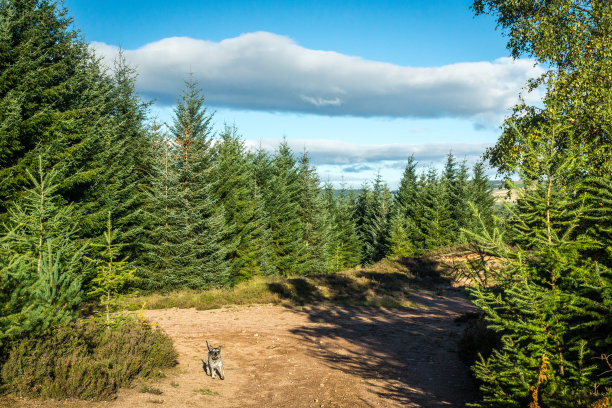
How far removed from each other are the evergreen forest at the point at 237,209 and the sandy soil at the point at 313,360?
136cm

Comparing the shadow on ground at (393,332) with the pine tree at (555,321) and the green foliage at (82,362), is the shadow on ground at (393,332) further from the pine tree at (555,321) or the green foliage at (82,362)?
the green foliage at (82,362)

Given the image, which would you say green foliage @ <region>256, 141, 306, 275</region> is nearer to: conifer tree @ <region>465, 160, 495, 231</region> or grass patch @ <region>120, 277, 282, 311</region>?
Result: grass patch @ <region>120, 277, 282, 311</region>

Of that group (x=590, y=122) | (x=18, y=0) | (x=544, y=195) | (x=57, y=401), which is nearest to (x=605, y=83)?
(x=590, y=122)

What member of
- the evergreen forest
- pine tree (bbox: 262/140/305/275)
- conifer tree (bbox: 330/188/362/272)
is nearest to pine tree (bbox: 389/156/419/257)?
the evergreen forest

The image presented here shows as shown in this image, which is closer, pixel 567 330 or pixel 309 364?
pixel 567 330

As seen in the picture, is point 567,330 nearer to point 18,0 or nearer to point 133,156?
point 18,0

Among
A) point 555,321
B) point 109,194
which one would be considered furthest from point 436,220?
point 555,321

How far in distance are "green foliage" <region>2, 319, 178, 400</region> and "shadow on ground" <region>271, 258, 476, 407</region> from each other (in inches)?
189

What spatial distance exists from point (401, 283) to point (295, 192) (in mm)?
21461

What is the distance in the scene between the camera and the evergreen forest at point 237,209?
526 centimetres

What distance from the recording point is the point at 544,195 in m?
5.97

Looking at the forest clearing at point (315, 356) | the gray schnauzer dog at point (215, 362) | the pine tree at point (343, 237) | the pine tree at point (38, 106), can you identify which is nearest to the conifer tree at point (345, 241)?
the pine tree at point (343, 237)

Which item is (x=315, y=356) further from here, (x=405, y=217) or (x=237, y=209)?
(x=405, y=217)

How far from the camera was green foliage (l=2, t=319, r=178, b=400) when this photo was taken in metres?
6.40
